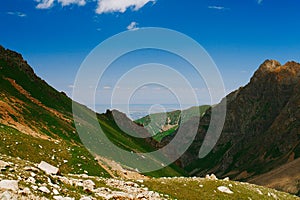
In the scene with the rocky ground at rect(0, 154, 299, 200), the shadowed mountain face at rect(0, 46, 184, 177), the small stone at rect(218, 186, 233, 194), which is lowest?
the small stone at rect(218, 186, 233, 194)

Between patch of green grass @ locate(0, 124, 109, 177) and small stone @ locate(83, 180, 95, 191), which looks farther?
patch of green grass @ locate(0, 124, 109, 177)

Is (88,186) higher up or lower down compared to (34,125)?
lower down

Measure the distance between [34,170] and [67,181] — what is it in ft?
10.4

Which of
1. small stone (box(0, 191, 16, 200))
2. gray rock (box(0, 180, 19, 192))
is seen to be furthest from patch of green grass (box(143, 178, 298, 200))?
small stone (box(0, 191, 16, 200))

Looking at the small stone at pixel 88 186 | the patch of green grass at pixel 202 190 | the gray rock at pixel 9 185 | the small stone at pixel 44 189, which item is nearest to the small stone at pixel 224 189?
the patch of green grass at pixel 202 190

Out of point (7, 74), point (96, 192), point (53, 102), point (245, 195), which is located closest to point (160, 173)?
point (53, 102)

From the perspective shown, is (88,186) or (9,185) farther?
(88,186)

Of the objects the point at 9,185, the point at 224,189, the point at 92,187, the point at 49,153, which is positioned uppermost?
the point at 49,153

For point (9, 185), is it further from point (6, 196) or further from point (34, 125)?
point (34, 125)

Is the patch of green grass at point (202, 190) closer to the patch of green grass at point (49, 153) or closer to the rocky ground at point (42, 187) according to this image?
the rocky ground at point (42, 187)

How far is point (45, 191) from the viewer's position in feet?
60.6

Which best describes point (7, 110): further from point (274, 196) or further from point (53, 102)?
point (274, 196)

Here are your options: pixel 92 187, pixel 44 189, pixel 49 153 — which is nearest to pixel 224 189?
pixel 92 187

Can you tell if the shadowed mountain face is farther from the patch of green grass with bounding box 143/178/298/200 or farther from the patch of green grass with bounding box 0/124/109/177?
the patch of green grass with bounding box 143/178/298/200
